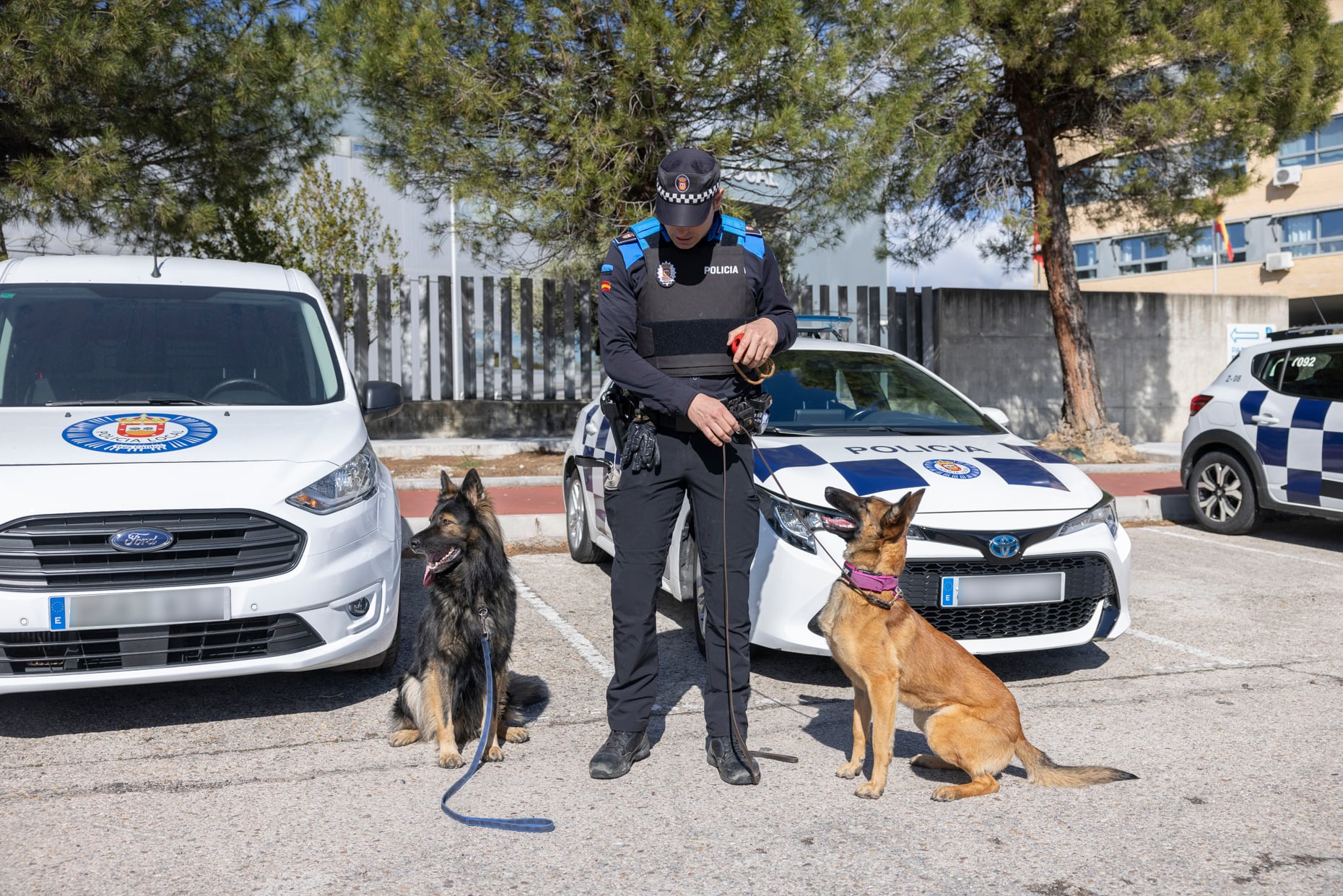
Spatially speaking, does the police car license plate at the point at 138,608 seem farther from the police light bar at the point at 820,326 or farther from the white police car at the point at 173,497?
the police light bar at the point at 820,326

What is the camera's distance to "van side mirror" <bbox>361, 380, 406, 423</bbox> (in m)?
4.97

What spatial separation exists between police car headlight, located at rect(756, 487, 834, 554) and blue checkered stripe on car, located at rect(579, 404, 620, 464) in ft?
4.66

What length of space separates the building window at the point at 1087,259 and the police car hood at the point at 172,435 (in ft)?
125

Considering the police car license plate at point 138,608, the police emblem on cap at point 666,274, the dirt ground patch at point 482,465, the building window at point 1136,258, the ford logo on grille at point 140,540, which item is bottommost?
the dirt ground patch at point 482,465

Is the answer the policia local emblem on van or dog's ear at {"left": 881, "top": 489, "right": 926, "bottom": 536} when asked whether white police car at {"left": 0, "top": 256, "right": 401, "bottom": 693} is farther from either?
dog's ear at {"left": 881, "top": 489, "right": 926, "bottom": 536}

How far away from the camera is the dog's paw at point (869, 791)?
3.40m

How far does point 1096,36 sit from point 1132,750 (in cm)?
967

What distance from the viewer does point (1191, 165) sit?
13.4 m

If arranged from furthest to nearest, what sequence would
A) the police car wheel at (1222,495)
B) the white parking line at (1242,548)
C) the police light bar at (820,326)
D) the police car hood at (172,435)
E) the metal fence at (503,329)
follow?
the metal fence at (503,329), the police car wheel at (1222,495), the white parking line at (1242,548), the police light bar at (820,326), the police car hood at (172,435)

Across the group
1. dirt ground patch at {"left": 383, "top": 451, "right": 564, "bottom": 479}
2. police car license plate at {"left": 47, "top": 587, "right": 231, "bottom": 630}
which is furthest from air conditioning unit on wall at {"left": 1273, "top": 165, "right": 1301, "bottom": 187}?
police car license plate at {"left": 47, "top": 587, "right": 231, "bottom": 630}

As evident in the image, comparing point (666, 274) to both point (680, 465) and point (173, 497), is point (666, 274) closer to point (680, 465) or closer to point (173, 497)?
point (680, 465)

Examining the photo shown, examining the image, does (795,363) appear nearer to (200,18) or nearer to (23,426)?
(23,426)

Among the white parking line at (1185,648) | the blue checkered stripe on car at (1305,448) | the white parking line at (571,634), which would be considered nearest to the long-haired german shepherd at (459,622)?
the white parking line at (571,634)

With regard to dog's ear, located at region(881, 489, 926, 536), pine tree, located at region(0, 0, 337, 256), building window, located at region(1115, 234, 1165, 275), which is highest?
building window, located at region(1115, 234, 1165, 275)
